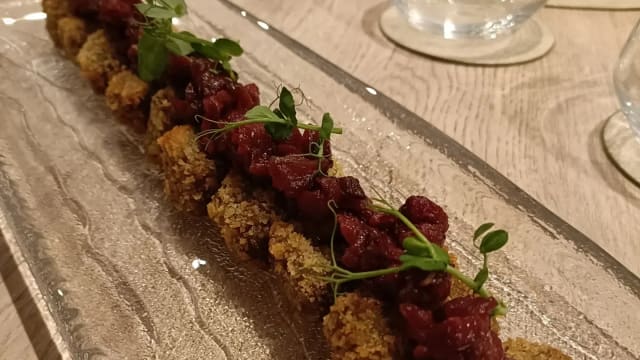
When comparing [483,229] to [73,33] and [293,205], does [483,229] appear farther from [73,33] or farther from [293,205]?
[73,33]

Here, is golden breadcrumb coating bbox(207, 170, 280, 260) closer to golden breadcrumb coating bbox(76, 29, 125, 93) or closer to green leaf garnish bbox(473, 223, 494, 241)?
green leaf garnish bbox(473, 223, 494, 241)

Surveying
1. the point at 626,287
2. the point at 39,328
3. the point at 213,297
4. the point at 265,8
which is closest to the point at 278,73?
the point at 265,8

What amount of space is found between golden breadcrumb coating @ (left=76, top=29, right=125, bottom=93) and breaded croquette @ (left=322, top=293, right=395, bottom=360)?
114 centimetres

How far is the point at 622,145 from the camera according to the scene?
2.12 metres

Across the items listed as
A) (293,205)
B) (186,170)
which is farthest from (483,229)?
(186,170)

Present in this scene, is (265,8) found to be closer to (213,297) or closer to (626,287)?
(213,297)

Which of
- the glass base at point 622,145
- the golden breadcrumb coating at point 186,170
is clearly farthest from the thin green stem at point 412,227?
the glass base at point 622,145

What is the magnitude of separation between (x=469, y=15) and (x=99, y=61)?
128 centimetres

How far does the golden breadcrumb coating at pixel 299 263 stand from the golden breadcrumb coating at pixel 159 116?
506mm

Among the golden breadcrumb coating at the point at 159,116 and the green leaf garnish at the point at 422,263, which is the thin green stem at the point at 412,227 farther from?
the golden breadcrumb coating at the point at 159,116

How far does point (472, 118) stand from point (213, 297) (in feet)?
3.43

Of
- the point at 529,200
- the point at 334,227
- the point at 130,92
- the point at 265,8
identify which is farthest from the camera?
the point at 265,8

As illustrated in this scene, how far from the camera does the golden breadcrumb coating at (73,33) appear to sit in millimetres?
2256

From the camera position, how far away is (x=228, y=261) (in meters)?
1.68
